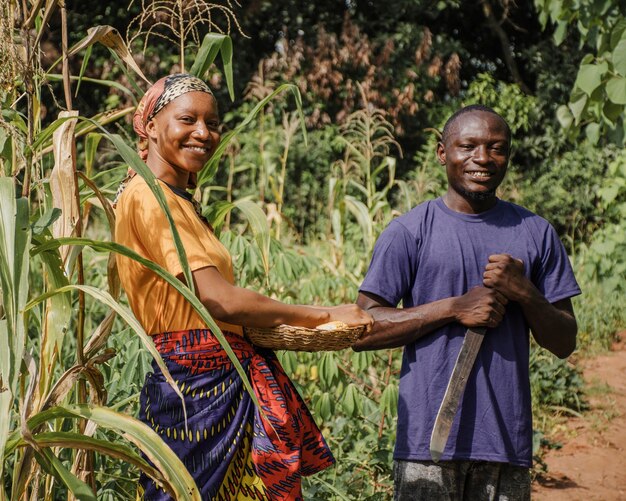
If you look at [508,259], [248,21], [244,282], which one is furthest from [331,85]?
[508,259]

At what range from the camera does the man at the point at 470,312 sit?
2.06 metres

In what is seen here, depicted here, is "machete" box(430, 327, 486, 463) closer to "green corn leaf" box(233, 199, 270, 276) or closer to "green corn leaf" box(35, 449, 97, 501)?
"green corn leaf" box(233, 199, 270, 276)

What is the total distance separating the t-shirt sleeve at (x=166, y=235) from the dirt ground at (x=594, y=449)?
98.6 inches

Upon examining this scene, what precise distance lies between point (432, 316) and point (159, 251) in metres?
0.65

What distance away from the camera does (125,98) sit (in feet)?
30.0

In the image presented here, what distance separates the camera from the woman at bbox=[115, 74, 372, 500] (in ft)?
→ 5.79

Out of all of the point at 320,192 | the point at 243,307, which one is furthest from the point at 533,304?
the point at 320,192

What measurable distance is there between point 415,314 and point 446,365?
0.46 ft

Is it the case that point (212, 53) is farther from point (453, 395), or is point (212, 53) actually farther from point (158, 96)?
point (453, 395)

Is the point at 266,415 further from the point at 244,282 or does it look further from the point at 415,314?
the point at 244,282

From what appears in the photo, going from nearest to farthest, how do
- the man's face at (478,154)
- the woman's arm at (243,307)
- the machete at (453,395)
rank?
the woman's arm at (243,307), the machete at (453,395), the man's face at (478,154)

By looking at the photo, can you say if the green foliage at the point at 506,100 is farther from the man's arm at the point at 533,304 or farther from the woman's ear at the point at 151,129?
the woman's ear at the point at 151,129

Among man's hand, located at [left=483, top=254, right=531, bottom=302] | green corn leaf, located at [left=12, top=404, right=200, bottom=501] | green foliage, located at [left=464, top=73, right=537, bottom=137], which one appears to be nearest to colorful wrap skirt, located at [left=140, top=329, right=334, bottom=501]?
green corn leaf, located at [left=12, top=404, right=200, bottom=501]

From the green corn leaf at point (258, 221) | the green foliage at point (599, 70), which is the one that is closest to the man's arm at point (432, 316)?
the green corn leaf at point (258, 221)
